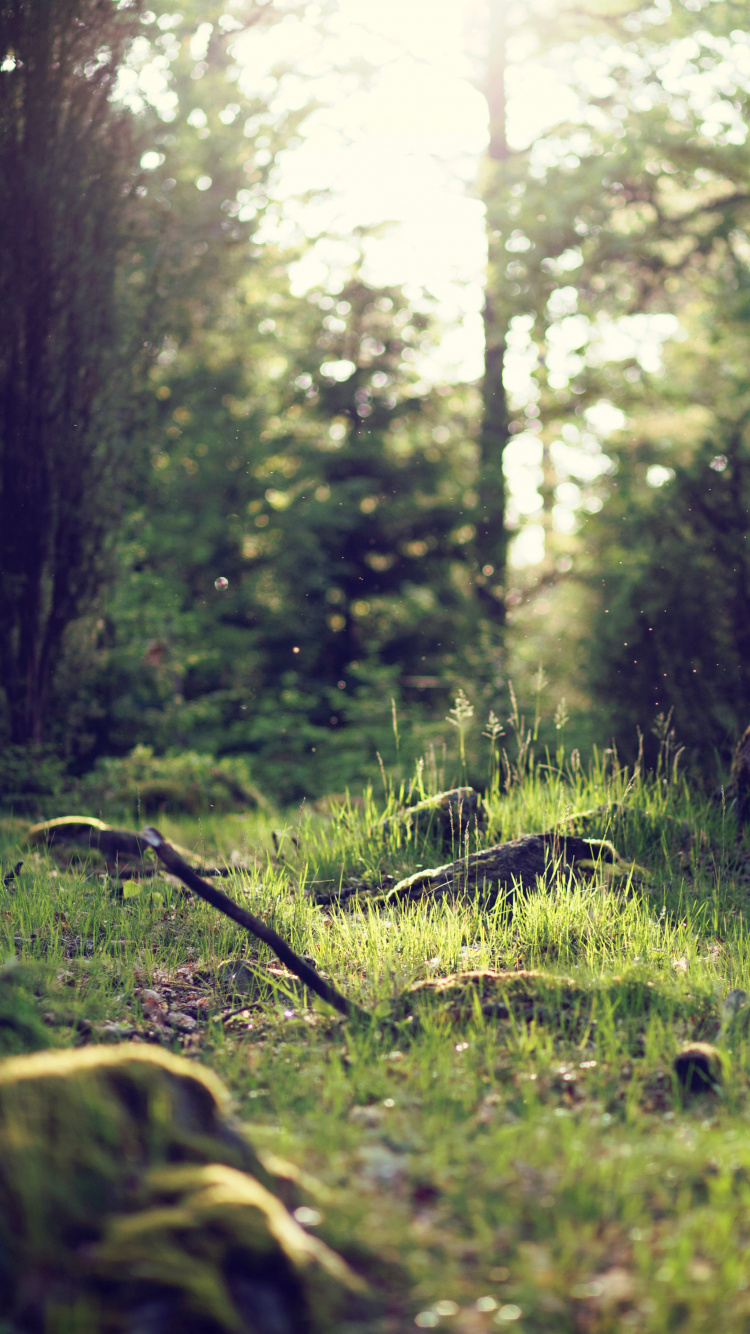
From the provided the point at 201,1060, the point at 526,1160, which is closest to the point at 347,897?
the point at 201,1060

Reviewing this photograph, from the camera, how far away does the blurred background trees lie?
8.71 m

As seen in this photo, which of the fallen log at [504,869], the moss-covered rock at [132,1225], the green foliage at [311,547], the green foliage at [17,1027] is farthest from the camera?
the green foliage at [311,547]

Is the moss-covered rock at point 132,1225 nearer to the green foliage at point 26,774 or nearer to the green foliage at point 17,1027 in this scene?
the green foliage at point 17,1027

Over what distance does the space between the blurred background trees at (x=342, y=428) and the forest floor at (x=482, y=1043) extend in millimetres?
3140

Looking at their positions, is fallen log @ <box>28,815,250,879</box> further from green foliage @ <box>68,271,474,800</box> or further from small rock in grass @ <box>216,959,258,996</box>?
green foliage @ <box>68,271,474,800</box>

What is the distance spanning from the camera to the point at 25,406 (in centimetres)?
887

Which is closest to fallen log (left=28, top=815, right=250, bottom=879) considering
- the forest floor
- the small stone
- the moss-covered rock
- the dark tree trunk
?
the forest floor

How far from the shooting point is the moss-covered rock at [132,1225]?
1.79 metres

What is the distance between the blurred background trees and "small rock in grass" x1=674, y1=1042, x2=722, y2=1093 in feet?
15.6

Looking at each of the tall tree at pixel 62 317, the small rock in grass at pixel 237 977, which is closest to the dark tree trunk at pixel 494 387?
the tall tree at pixel 62 317

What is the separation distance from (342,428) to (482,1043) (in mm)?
A: 12030

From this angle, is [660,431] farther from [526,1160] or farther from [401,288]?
[526,1160]

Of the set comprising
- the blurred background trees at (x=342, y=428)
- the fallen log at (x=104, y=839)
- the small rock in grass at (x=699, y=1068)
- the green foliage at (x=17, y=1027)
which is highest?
the blurred background trees at (x=342, y=428)

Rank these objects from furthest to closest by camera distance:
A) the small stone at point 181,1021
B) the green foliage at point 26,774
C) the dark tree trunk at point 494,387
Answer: the dark tree trunk at point 494,387 → the green foliage at point 26,774 → the small stone at point 181,1021
